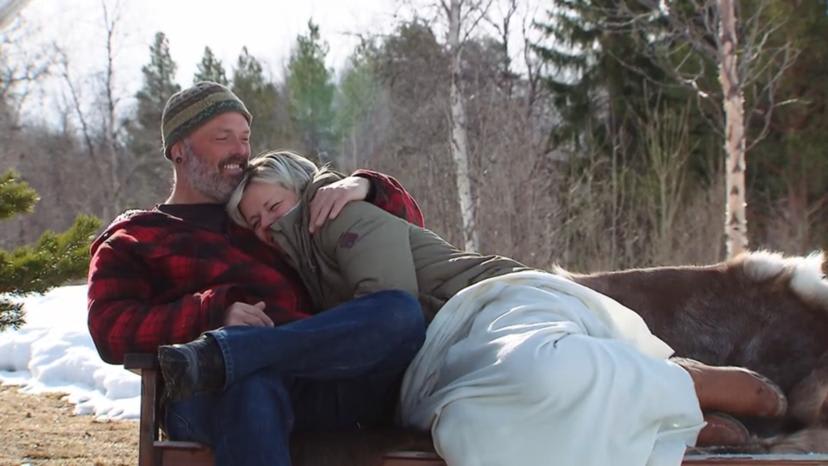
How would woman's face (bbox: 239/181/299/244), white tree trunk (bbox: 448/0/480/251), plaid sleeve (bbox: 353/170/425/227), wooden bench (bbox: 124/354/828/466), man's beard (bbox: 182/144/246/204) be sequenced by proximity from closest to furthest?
wooden bench (bbox: 124/354/828/466) → woman's face (bbox: 239/181/299/244) → plaid sleeve (bbox: 353/170/425/227) → man's beard (bbox: 182/144/246/204) → white tree trunk (bbox: 448/0/480/251)

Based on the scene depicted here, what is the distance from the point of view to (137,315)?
2.61 meters

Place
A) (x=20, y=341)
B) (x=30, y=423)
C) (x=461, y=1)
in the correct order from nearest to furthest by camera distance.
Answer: (x=30, y=423)
(x=20, y=341)
(x=461, y=1)

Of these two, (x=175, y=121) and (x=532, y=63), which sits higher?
(x=532, y=63)

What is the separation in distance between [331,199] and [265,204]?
0.23m

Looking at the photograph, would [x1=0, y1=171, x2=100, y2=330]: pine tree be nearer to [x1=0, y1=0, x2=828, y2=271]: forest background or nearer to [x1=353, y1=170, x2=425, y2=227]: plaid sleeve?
[x1=353, y1=170, x2=425, y2=227]: plaid sleeve

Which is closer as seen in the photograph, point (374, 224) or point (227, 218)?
point (374, 224)

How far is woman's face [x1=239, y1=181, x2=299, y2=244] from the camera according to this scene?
2.84 metres

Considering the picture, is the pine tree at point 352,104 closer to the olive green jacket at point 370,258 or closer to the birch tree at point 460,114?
the birch tree at point 460,114

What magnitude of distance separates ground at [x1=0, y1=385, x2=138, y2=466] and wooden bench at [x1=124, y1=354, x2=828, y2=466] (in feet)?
7.68

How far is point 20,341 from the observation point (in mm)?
8328

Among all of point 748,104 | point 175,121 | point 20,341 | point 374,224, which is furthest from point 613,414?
point 748,104

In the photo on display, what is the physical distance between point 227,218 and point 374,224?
1.90 feet

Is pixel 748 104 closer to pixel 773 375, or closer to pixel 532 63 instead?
pixel 532 63

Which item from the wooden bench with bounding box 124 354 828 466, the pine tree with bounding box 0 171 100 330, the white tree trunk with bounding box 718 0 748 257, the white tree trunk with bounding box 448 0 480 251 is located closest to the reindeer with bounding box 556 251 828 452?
the wooden bench with bounding box 124 354 828 466
